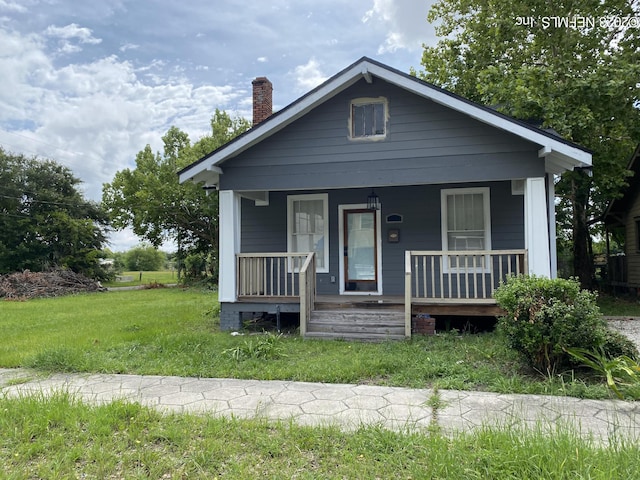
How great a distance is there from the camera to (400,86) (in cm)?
780

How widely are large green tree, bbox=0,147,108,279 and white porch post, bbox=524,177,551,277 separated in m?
24.2

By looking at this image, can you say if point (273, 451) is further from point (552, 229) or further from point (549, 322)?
point (552, 229)

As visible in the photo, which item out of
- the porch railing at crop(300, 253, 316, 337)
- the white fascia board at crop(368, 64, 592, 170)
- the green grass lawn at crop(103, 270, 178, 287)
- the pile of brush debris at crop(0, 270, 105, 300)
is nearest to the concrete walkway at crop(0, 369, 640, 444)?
the porch railing at crop(300, 253, 316, 337)

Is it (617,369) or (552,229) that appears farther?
(552,229)

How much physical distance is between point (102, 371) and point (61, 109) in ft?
75.5

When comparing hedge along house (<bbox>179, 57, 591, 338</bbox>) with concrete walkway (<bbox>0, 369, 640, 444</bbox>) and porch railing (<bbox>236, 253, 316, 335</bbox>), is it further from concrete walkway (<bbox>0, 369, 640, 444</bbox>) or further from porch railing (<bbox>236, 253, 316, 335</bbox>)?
concrete walkway (<bbox>0, 369, 640, 444</bbox>)

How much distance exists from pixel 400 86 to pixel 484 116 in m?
1.64

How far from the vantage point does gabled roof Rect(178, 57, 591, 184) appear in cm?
686

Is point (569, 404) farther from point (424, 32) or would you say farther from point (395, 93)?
point (424, 32)

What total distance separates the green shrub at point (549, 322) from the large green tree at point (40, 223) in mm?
24865

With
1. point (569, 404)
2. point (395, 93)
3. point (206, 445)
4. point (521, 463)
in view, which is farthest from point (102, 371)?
point (395, 93)

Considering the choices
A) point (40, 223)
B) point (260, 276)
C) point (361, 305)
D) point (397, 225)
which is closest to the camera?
point (361, 305)

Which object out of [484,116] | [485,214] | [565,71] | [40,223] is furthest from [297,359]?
[40,223]

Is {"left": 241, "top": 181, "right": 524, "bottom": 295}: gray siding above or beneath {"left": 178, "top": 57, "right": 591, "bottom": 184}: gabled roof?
beneath
